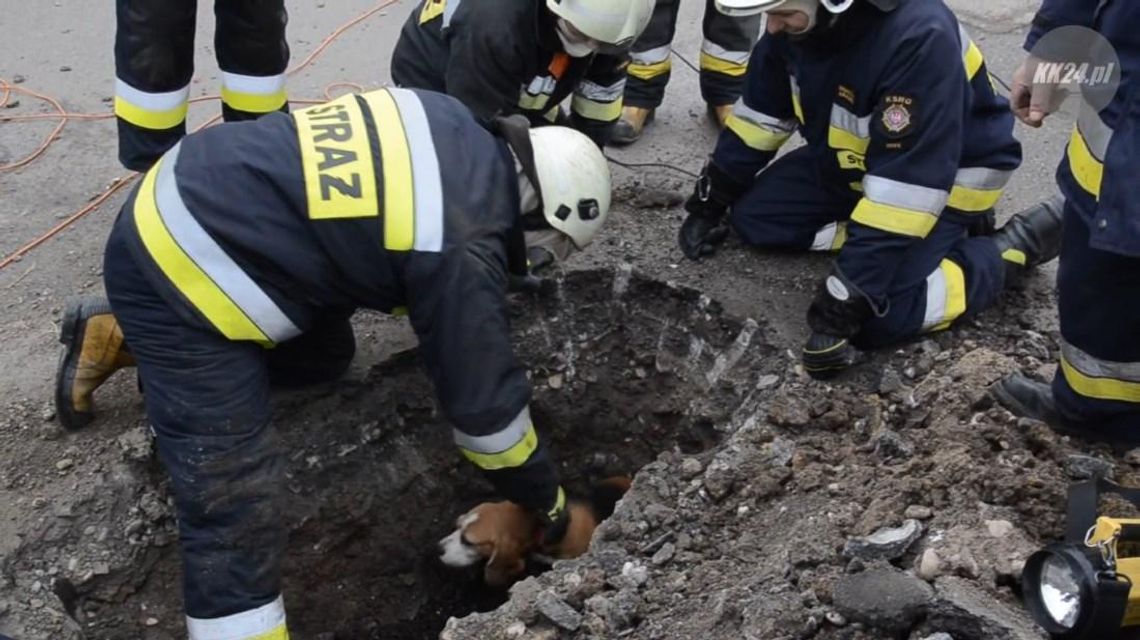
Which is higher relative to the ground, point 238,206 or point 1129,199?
point 1129,199

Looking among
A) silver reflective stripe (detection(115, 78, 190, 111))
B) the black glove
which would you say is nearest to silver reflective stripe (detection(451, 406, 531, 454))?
the black glove

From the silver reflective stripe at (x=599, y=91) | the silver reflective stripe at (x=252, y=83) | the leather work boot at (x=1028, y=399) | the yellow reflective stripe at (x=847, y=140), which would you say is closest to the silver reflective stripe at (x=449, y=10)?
the silver reflective stripe at (x=599, y=91)

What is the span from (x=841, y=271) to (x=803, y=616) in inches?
61.0

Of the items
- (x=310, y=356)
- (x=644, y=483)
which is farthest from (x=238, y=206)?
(x=644, y=483)

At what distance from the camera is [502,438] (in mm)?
3260

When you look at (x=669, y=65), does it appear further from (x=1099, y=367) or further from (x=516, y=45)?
(x=1099, y=367)

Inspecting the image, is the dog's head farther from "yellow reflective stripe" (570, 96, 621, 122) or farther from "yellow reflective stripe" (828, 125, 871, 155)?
"yellow reflective stripe" (570, 96, 621, 122)

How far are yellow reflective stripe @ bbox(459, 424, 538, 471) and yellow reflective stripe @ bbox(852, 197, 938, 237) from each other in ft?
4.54

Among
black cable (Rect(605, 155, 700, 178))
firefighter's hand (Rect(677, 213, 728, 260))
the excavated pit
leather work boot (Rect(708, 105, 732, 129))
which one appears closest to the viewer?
the excavated pit

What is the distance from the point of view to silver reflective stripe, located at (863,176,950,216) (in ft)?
12.5

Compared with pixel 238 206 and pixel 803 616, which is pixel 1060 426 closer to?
pixel 803 616

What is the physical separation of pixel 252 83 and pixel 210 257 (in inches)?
80.1

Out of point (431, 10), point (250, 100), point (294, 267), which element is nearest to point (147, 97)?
point (250, 100)

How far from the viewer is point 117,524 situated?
362cm
